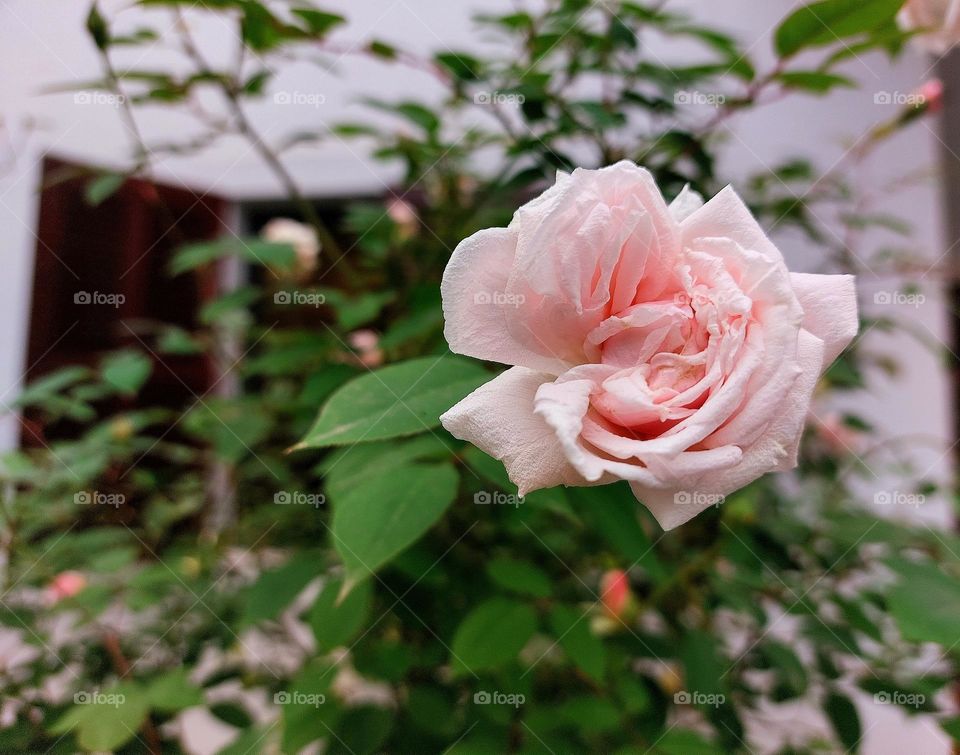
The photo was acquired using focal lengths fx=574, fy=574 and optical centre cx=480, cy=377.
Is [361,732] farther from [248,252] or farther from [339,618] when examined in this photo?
[248,252]

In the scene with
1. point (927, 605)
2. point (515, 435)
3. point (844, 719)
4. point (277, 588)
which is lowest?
point (844, 719)

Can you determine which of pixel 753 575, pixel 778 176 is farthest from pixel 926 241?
pixel 753 575

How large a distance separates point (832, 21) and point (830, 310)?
0.71 feet

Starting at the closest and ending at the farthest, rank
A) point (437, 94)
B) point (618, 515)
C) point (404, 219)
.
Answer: point (618, 515) → point (404, 219) → point (437, 94)

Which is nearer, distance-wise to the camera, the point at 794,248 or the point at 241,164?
the point at 794,248

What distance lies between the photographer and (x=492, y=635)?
353mm

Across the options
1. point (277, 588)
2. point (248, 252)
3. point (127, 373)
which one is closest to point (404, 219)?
point (248, 252)

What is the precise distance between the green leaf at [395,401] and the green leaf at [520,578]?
164 mm

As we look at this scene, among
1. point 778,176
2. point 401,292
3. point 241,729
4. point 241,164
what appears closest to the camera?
point 241,729

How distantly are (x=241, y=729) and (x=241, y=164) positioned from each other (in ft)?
4.65

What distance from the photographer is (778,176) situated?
658mm

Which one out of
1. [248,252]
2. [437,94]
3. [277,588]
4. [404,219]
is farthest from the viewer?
[437,94]

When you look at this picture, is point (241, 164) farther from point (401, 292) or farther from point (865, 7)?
point (865, 7)

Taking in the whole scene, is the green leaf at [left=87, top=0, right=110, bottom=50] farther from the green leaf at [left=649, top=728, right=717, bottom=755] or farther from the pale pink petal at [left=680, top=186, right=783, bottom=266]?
the green leaf at [left=649, top=728, right=717, bottom=755]
